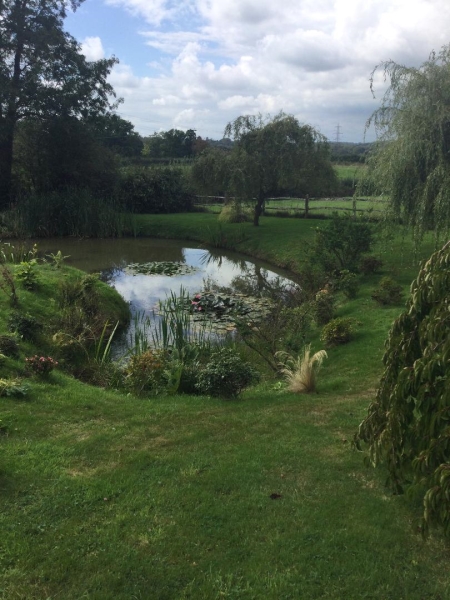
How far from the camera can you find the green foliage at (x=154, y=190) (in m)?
31.0

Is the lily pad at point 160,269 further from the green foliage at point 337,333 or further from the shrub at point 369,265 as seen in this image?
the green foliage at point 337,333

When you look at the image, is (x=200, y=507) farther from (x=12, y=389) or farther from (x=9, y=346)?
(x=9, y=346)

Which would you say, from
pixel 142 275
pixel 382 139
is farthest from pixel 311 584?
pixel 142 275

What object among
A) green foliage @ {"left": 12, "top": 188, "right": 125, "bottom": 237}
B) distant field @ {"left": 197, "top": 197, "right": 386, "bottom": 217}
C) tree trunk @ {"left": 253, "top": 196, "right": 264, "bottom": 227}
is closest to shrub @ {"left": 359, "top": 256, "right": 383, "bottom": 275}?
tree trunk @ {"left": 253, "top": 196, "right": 264, "bottom": 227}

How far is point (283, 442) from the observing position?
5.01 metres

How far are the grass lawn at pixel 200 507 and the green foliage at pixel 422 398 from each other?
56 cm

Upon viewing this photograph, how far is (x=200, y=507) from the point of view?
12.5 ft

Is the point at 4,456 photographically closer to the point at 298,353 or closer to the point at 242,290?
the point at 298,353

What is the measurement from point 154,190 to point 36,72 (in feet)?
30.9

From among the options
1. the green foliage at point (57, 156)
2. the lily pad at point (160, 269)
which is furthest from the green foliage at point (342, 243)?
the green foliage at point (57, 156)

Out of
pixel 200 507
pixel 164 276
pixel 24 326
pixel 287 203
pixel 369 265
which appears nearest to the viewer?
pixel 200 507

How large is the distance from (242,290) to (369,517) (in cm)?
1172

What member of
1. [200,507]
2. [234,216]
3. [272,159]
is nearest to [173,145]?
[234,216]

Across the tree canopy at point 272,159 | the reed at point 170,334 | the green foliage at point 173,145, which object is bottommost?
the reed at point 170,334
